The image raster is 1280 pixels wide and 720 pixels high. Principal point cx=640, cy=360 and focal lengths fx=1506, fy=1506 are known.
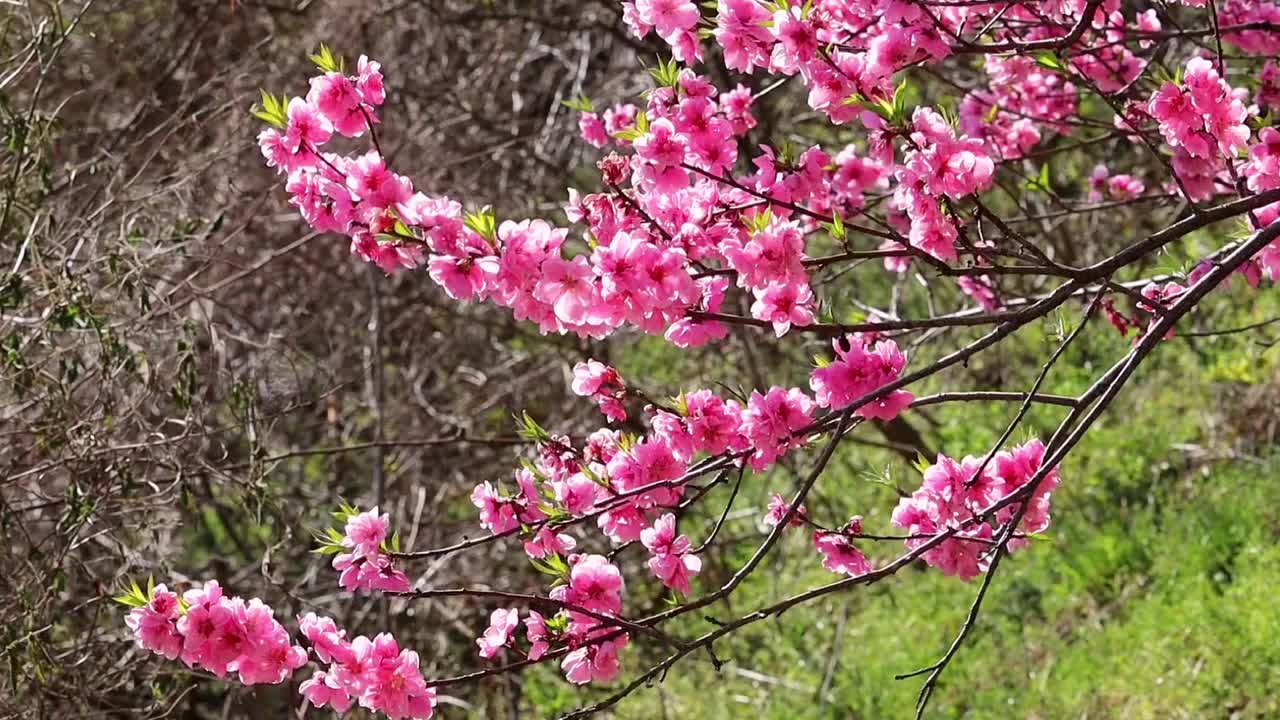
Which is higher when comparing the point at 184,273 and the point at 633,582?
the point at 184,273

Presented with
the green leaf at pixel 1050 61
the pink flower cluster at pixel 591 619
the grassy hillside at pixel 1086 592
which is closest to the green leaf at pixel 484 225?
the pink flower cluster at pixel 591 619

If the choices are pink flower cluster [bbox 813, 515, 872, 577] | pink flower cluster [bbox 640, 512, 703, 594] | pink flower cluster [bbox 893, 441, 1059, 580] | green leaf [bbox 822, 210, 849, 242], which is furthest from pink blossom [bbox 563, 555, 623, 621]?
green leaf [bbox 822, 210, 849, 242]

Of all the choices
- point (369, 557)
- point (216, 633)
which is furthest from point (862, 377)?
point (216, 633)

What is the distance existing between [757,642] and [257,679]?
3456 millimetres

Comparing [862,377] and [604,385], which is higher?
[862,377]

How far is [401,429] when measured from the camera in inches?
240

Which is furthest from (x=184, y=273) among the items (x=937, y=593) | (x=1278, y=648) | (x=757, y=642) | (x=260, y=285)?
(x=1278, y=648)

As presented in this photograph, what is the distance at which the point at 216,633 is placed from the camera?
250cm

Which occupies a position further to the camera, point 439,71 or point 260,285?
point 439,71

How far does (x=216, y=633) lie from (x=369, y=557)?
1.02ft

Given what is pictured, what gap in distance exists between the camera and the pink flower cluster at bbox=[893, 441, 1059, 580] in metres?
2.81

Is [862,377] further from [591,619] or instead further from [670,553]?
[591,619]

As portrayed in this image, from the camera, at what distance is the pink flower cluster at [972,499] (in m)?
2.81

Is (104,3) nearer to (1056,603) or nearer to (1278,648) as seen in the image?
(1056,603)
